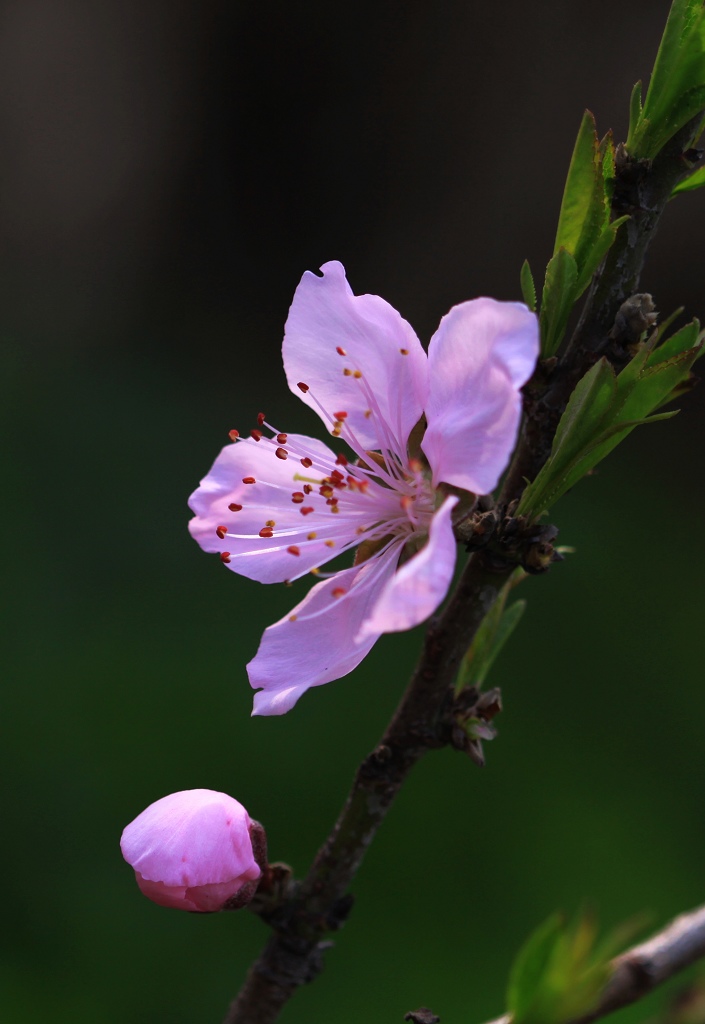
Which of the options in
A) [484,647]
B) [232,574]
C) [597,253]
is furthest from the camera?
[232,574]

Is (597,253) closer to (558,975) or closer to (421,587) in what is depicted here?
(421,587)

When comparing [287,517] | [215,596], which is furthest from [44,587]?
[287,517]

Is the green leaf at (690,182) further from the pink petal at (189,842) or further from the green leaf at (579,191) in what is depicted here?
the pink petal at (189,842)

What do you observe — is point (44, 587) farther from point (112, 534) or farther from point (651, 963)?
point (651, 963)

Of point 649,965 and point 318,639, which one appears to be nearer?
point 649,965

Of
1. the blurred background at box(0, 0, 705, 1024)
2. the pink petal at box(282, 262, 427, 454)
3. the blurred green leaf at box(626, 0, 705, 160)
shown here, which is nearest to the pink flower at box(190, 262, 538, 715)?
the pink petal at box(282, 262, 427, 454)

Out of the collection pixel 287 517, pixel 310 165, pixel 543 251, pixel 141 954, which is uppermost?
pixel 310 165

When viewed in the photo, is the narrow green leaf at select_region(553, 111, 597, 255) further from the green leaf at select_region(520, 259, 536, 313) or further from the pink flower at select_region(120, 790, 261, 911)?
the pink flower at select_region(120, 790, 261, 911)

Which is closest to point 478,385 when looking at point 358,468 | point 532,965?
point 358,468
